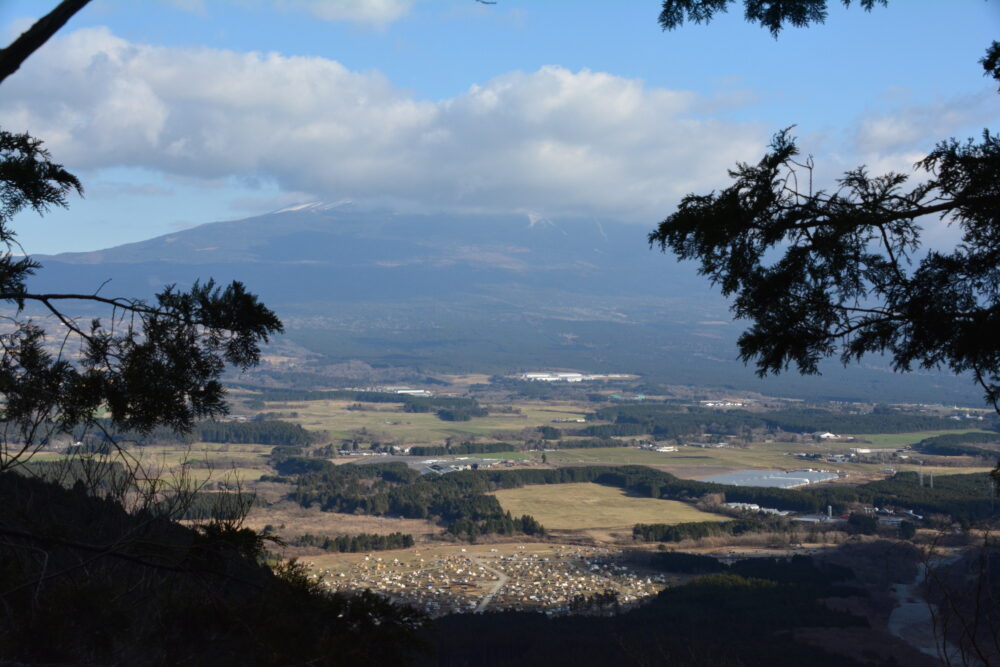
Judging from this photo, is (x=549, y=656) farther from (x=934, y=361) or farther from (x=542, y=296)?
(x=542, y=296)

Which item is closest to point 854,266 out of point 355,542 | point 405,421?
point 355,542

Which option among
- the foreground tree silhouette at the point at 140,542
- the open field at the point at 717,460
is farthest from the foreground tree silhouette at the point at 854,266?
the open field at the point at 717,460

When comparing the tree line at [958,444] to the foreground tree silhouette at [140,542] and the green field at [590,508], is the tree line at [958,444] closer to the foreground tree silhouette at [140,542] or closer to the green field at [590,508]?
the green field at [590,508]

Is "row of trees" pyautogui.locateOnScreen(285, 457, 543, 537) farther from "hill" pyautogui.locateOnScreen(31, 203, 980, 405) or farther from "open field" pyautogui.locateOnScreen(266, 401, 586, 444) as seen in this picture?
"hill" pyautogui.locateOnScreen(31, 203, 980, 405)

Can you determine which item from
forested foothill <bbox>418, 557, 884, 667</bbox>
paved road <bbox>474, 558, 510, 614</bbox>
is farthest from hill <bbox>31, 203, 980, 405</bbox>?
forested foothill <bbox>418, 557, 884, 667</bbox>

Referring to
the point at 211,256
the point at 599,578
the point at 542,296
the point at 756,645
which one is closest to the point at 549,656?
the point at 756,645

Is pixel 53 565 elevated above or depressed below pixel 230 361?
below
